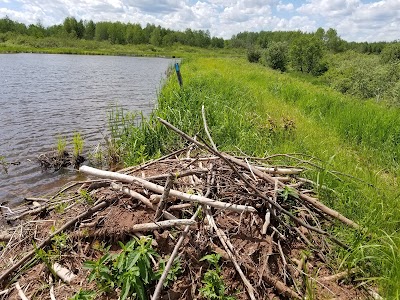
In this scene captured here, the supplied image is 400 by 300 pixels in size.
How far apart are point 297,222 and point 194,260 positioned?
1.21 meters

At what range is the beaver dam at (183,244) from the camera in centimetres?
257

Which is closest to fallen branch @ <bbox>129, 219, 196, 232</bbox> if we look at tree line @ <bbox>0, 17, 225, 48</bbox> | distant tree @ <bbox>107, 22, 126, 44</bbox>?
tree line @ <bbox>0, 17, 225, 48</bbox>

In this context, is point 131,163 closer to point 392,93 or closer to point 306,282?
point 306,282

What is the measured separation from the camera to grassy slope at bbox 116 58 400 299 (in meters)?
3.01

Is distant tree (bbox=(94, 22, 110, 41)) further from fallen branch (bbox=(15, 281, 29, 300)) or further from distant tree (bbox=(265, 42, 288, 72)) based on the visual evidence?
fallen branch (bbox=(15, 281, 29, 300))

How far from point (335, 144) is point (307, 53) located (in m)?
39.2

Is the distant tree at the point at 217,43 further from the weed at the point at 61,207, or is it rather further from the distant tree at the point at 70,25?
the weed at the point at 61,207

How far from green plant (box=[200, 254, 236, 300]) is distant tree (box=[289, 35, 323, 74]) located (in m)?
43.5

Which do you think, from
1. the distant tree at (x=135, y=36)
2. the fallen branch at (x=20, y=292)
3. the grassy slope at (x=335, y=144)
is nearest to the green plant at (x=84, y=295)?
the fallen branch at (x=20, y=292)

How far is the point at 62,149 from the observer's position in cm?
798

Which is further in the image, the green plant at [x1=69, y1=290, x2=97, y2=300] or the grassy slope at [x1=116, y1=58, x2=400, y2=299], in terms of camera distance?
the grassy slope at [x1=116, y1=58, x2=400, y2=299]

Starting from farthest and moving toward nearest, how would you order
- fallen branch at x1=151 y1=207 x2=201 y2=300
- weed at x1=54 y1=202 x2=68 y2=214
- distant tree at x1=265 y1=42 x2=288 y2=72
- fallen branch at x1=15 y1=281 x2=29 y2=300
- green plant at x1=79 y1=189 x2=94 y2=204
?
distant tree at x1=265 y1=42 x2=288 y2=72 < weed at x1=54 y1=202 x2=68 y2=214 < green plant at x1=79 y1=189 x2=94 y2=204 < fallen branch at x1=15 y1=281 x2=29 y2=300 < fallen branch at x1=151 y1=207 x2=201 y2=300

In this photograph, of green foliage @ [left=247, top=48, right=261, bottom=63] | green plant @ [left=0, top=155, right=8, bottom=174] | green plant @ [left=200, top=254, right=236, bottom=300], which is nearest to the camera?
green plant @ [left=200, top=254, right=236, bottom=300]

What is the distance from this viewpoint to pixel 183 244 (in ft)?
9.17
